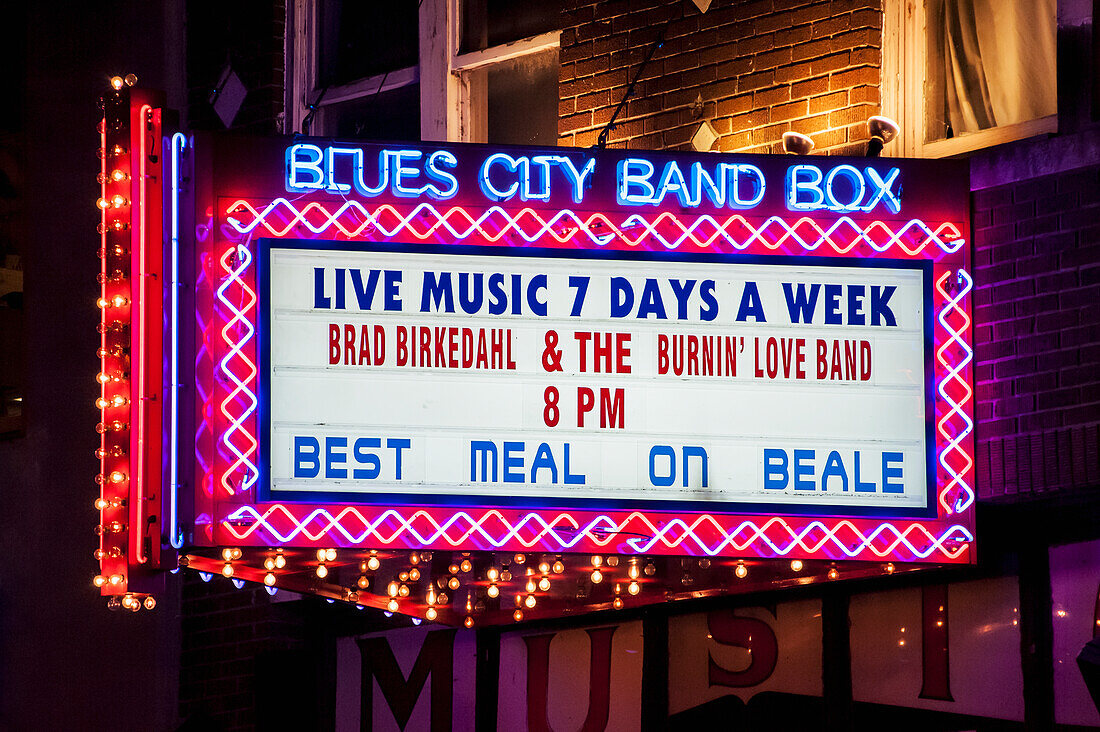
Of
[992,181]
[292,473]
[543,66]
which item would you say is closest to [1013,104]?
[992,181]

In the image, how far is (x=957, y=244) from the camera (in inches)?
302

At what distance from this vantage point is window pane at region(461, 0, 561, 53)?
10.3m

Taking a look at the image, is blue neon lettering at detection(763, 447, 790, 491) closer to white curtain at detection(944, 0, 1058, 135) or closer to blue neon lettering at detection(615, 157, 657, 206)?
blue neon lettering at detection(615, 157, 657, 206)

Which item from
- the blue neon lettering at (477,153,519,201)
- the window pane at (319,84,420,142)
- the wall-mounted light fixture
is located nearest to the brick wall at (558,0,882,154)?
the wall-mounted light fixture

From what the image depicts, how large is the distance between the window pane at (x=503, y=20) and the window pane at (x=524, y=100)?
0.17m

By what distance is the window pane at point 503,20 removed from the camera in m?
10.3

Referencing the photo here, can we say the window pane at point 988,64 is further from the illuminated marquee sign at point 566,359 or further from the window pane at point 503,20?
the window pane at point 503,20

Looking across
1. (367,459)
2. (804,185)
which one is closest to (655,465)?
(367,459)

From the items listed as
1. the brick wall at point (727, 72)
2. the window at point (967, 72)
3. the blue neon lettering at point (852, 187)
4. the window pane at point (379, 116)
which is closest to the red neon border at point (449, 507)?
the blue neon lettering at point (852, 187)

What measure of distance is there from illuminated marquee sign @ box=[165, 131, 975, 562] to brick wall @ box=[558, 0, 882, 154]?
1199 mm

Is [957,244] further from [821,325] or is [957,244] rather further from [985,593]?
[985,593]

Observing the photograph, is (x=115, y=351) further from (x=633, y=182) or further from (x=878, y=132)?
(x=878, y=132)

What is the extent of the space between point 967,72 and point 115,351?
183 inches

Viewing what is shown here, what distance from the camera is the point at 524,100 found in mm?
10430
